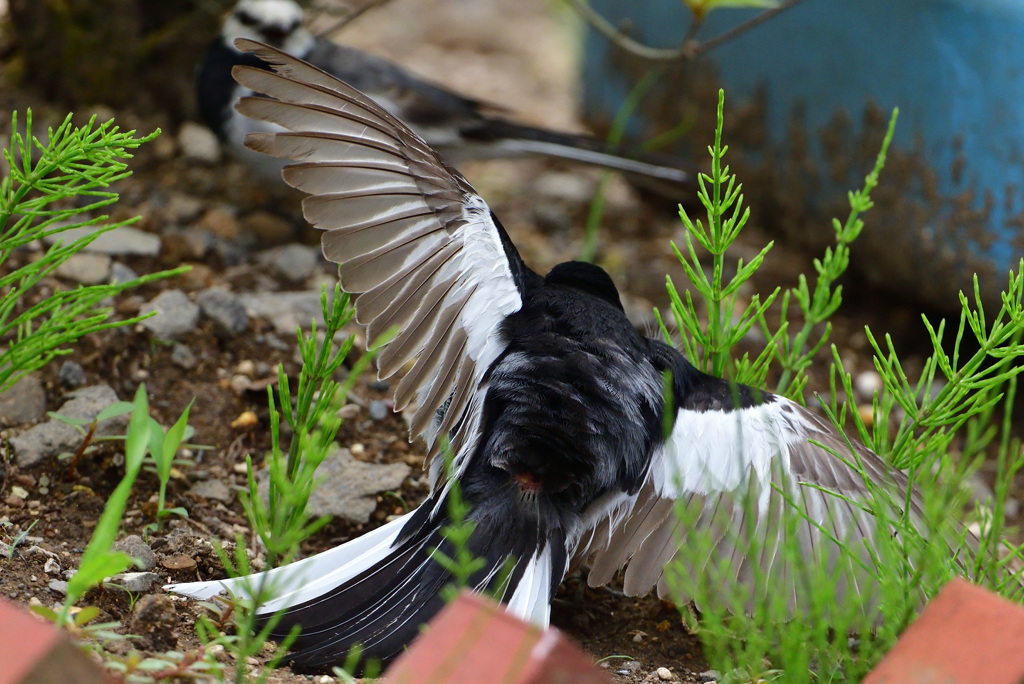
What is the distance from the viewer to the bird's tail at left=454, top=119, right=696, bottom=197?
338 centimetres

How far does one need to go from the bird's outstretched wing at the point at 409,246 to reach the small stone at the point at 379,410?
0.51 metres

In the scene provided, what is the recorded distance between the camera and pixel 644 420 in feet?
6.01

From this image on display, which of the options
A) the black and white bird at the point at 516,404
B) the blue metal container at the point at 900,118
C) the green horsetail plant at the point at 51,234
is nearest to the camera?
the green horsetail plant at the point at 51,234

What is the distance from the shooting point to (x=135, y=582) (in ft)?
5.33

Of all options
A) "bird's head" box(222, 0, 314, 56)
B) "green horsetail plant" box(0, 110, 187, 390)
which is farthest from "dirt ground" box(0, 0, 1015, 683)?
"bird's head" box(222, 0, 314, 56)

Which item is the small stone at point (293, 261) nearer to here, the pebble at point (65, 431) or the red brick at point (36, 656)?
the pebble at point (65, 431)

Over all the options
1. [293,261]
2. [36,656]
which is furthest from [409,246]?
[293,261]

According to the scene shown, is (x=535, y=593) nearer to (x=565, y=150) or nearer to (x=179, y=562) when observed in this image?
(x=179, y=562)

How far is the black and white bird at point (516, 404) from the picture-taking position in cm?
170

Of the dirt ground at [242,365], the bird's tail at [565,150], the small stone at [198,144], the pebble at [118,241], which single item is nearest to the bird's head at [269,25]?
the small stone at [198,144]

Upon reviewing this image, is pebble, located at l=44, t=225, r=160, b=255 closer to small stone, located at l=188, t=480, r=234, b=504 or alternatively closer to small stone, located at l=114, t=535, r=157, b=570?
small stone, located at l=188, t=480, r=234, b=504

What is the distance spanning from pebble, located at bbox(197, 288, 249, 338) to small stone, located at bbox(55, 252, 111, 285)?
0.92 ft

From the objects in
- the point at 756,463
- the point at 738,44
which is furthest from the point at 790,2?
the point at 756,463

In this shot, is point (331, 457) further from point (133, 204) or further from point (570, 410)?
point (133, 204)
